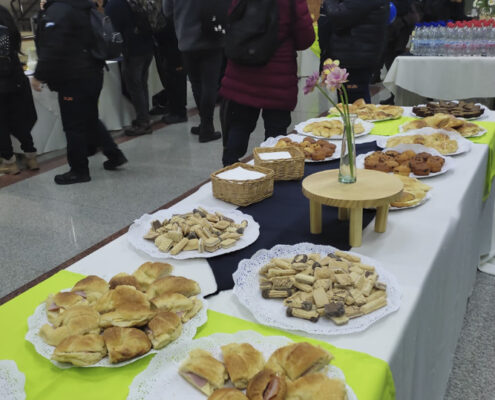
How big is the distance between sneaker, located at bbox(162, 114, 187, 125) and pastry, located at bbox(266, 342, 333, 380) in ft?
16.1

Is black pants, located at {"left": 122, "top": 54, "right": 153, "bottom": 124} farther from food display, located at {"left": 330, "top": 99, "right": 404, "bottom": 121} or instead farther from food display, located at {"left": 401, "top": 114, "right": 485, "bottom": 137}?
food display, located at {"left": 401, "top": 114, "right": 485, "bottom": 137}

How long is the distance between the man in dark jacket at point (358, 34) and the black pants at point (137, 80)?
2.36m

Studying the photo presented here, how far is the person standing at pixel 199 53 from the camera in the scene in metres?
3.90

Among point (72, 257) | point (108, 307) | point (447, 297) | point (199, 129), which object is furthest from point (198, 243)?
point (199, 129)

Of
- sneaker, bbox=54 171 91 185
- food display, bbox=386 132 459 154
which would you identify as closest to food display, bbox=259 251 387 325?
food display, bbox=386 132 459 154

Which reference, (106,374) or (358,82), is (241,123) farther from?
(106,374)

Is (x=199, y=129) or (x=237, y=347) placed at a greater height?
(x=237, y=347)

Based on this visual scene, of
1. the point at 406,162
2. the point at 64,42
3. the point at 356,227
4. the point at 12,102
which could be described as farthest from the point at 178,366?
the point at 12,102

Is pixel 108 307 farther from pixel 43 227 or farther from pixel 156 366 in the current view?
pixel 43 227

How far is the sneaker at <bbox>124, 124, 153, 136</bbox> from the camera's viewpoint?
16.6ft

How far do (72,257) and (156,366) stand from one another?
6.60ft

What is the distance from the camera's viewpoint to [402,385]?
2.97 ft

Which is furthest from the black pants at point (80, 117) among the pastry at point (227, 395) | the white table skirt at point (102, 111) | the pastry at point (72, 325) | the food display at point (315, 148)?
the pastry at point (227, 395)

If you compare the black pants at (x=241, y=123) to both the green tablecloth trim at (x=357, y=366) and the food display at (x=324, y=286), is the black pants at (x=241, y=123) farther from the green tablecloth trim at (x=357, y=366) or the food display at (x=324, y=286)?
the green tablecloth trim at (x=357, y=366)
